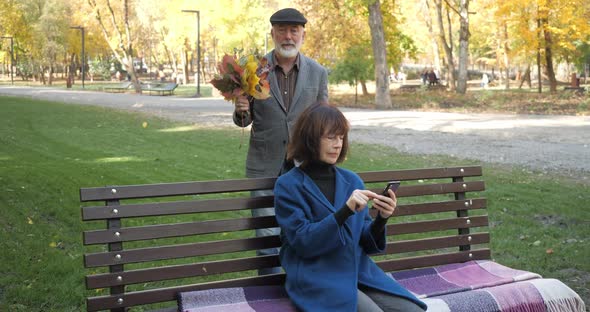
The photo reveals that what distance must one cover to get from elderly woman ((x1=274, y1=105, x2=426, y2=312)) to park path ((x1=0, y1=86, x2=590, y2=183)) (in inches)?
336

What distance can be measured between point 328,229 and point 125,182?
24.8 ft

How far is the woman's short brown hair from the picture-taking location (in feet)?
12.4

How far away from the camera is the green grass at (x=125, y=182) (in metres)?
6.06

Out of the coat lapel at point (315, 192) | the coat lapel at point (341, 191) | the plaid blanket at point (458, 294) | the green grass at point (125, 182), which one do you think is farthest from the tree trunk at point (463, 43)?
the coat lapel at point (315, 192)

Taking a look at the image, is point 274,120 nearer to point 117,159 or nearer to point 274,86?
point 274,86

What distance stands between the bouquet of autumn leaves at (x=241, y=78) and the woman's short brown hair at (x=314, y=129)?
62 cm

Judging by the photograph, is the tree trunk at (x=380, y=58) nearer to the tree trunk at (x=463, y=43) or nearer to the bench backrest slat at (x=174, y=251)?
the tree trunk at (x=463, y=43)

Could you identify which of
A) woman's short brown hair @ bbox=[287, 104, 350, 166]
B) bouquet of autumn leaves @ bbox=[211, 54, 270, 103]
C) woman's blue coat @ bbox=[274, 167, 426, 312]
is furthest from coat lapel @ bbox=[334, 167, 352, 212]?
bouquet of autumn leaves @ bbox=[211, 54, 270, 103]

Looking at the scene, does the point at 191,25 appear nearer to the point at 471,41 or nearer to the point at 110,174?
the point at 471,41

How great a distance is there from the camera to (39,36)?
6862 cm

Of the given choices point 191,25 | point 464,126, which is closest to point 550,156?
point 464,126

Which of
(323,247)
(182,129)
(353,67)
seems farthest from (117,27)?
(323,247)

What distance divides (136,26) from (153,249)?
68.5 meters

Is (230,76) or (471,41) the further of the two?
(471,41)
